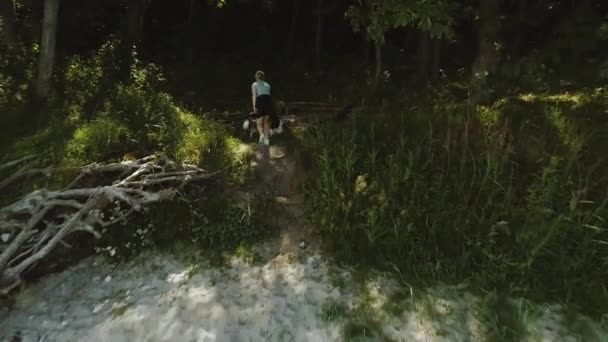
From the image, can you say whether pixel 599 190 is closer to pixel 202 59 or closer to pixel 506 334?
pixel 506 334

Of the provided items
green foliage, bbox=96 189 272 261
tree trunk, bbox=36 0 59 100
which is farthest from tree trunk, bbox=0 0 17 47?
green foliage, bbox=96 189 272 261

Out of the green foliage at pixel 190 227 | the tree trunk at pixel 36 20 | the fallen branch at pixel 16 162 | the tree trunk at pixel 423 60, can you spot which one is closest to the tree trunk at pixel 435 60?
the tree trunk at pixel 423 60

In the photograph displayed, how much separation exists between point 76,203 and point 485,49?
20.7 feet

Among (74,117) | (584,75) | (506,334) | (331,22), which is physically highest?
(331,22)

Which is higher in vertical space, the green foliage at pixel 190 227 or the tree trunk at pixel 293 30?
the tree trunk at pixel 293 30

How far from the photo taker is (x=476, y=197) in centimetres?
526

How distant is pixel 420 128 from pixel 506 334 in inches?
109

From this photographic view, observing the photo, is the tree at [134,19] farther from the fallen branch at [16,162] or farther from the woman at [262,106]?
the fallen branch at [16,162]

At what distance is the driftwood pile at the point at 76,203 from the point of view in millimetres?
4805

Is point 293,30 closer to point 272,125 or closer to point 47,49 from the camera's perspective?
point 47,49

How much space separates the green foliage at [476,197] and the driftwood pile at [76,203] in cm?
196

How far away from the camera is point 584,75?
5.71m

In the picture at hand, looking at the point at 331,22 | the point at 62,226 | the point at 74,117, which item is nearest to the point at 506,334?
the point at 62,226

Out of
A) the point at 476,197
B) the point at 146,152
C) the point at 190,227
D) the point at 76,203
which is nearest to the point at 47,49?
the point at 146,152
